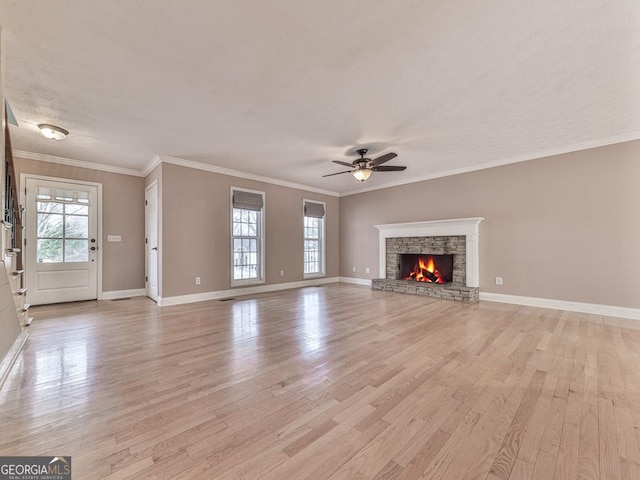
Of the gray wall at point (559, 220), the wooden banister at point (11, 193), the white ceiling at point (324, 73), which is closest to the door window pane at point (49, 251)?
the wooden banister at point (11, 193)

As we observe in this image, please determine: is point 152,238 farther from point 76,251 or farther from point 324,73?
point 324,73

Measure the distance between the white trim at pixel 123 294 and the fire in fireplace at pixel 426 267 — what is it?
5.54 meters

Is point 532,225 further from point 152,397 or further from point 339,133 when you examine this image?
point 152,397

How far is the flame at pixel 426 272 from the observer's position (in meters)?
5.82

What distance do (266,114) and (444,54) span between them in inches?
73.9

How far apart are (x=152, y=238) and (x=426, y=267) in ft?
18.4

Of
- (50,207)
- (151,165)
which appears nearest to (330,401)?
(151,165)

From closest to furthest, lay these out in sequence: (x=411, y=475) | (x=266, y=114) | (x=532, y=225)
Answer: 1. (x=411, y=475)
2. (x=266, y=114)
3. (x=532, y=225)

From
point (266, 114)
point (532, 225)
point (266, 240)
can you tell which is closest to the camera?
point (266, 114)

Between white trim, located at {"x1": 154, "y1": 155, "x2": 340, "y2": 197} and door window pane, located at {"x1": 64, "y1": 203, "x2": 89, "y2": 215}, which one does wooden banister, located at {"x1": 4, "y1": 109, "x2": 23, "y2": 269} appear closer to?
door window pane, located at {"x1": 64, "y1": 203, "x2": 89, "y2": 215}

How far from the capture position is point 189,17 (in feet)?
5.91

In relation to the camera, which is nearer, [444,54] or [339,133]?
[444,54]

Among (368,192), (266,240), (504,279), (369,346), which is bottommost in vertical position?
(369,346)

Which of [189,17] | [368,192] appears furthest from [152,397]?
[368,192]
